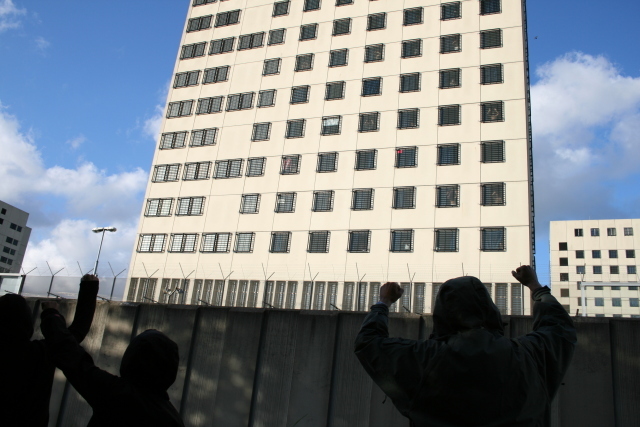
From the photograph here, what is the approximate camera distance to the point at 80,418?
7906mm

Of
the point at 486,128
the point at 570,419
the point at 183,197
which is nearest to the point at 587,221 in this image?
the point at 486,128

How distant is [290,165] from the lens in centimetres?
3741

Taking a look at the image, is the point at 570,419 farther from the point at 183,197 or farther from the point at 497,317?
the point at 183,197

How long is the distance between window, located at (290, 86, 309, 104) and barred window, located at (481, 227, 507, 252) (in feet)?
52.9

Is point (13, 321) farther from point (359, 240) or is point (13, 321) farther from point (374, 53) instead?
point (374, 53)

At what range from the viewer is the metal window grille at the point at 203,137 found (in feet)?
134

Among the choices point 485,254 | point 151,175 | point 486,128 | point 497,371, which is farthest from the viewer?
point 151,175

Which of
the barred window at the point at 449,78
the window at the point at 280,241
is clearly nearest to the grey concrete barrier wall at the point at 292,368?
the window at the point at 280,241

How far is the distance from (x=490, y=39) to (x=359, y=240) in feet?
52.2

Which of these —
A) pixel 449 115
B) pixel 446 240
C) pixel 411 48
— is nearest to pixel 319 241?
pixel 446 240

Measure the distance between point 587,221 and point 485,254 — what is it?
7963 centimetres

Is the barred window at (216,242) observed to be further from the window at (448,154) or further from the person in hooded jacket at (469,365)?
the person in hooded jacket at (469,365)

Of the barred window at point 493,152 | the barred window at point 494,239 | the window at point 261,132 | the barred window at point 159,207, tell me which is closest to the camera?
the barred window at point 494,239

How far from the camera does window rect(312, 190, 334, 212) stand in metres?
35.3
